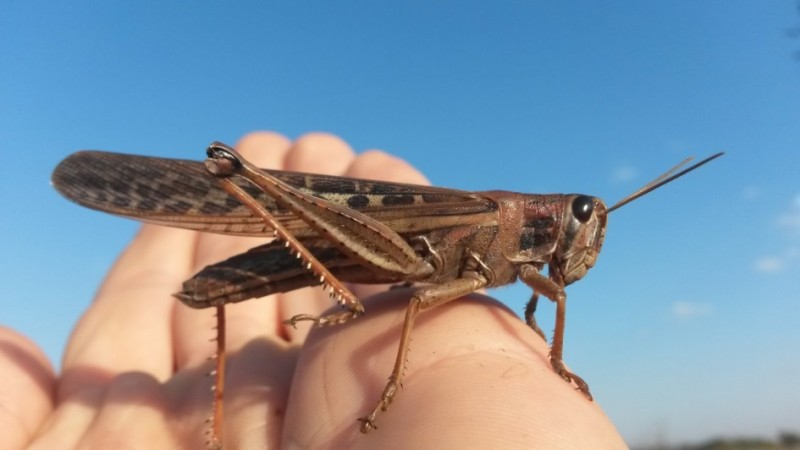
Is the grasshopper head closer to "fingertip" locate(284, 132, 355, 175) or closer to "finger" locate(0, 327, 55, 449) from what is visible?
"fingertip" locate(284, 132, 355, 175)

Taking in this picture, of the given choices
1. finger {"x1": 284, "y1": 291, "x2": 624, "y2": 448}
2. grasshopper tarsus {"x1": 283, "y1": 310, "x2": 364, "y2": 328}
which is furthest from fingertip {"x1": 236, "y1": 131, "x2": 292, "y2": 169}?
grasshopper tarsus {"x1": 283, "y1": 310, "x2": 364, "y2": 328}

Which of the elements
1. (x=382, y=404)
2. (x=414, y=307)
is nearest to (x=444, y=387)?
(x=382, y=404)

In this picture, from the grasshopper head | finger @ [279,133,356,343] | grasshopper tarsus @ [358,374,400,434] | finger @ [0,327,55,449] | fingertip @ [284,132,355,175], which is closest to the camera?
grasshopper tarsus @ [358,374,400,434]

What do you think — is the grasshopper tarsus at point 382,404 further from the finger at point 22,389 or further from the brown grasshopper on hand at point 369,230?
the finger at point 22,389

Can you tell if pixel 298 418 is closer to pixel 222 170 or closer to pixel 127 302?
pixel 222 170

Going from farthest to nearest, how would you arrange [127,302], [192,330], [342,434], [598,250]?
[127,302], [192,330], [598,250], [342,434]

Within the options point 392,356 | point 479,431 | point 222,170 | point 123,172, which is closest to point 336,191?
point 222,170

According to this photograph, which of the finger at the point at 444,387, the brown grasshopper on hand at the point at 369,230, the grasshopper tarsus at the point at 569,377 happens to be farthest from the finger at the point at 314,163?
the grasshopper tarsus at the point at 569,377
